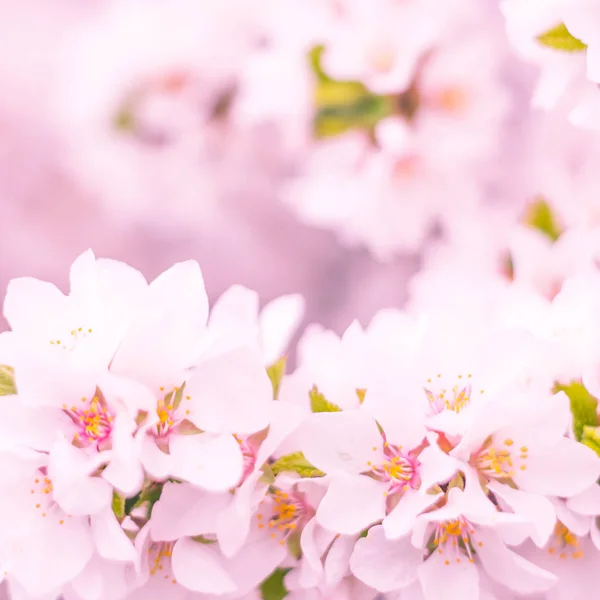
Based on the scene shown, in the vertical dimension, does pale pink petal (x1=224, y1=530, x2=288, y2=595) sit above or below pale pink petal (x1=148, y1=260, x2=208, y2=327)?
below

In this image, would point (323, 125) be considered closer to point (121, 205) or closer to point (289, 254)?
point (121, 205)

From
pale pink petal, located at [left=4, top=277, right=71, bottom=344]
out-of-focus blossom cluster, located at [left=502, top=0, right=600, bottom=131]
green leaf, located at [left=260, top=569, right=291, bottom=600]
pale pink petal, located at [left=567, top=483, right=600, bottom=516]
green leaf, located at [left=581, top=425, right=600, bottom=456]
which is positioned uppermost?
out-of-focus blossom cluster, located at [left=502, top=0, right=600, bottom=131]

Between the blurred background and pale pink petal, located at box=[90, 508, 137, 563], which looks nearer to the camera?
pale pink petal, located at box=[90, 508, 137, 563]

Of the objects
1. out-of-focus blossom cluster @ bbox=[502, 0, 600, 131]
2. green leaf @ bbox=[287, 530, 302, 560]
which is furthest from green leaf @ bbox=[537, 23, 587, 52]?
green leaf @ bbox=[287, 530, 302, 560]

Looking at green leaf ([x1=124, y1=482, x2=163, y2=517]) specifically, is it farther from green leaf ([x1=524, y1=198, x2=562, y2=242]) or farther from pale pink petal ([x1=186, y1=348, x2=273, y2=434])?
green leaf ([x1=524, y1=198, x2=562, y2=242])

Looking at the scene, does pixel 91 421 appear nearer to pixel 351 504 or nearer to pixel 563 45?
pixel 351 504

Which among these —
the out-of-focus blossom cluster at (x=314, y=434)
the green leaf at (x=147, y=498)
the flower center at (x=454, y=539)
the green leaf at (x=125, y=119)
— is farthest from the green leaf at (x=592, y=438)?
the green leaf at (x=125, y=119)

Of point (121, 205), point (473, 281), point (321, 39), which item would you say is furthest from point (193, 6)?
point (473, 281)

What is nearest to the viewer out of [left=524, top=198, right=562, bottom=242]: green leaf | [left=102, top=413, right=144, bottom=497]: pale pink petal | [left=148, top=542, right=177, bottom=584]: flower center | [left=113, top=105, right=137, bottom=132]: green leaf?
[left=102, top=413, right=144, bottom=497]: pale pink petal
